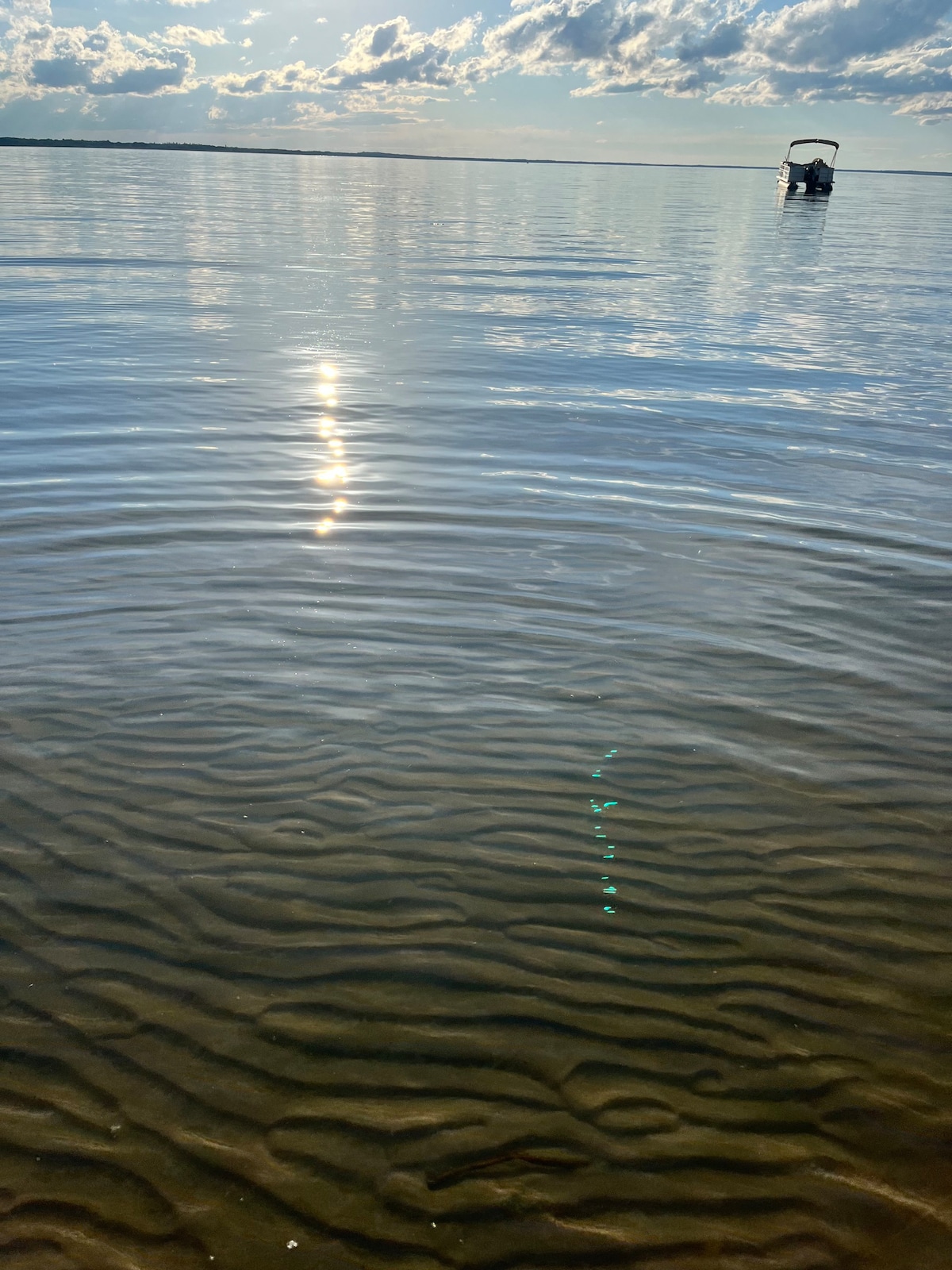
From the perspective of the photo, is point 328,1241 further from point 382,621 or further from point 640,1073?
point 382,621

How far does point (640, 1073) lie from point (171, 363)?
19.1m

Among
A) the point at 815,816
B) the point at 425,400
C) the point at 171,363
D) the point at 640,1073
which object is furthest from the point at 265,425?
the point at 640,1073

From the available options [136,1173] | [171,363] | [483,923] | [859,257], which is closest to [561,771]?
[483,923]

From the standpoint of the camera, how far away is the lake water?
13.1ft

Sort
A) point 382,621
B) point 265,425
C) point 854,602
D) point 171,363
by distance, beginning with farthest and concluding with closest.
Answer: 1. point 171,363
2. point 265,425
3. point 854,602
4. point 382,621

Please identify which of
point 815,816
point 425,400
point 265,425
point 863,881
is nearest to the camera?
point 863,881

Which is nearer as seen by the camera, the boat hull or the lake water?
the lake water

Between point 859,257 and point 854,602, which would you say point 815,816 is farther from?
point 859,257

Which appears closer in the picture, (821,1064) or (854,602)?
(821,1064)

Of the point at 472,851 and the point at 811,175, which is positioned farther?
the point at 811,175

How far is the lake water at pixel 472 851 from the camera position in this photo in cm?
399

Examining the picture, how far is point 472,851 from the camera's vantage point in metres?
5.91

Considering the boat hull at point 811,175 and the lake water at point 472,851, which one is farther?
the boat hull at point 811,175

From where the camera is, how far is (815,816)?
6344 mm
